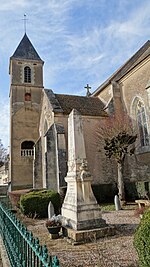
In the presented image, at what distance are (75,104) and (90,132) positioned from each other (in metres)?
2.71

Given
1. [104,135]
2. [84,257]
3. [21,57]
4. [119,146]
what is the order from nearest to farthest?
[84,257] → [119,146] → [104,135] → [21,57]

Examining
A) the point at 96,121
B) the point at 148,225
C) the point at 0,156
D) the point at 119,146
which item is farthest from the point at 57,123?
the point at 0,156

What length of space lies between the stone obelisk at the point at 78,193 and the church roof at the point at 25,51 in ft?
68.8

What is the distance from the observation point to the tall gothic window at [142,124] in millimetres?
13989

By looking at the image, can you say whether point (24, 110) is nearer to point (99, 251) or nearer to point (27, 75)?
point (27, 75)

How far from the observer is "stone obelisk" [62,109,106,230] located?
225 inches

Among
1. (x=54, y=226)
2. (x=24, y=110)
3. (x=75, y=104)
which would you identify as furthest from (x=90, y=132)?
(x=24, y=110)

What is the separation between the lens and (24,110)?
2320 centimetres

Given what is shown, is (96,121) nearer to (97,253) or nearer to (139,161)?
(139,161)

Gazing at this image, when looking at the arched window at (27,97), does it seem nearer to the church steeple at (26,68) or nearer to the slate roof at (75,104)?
the church steeple at (26,68)

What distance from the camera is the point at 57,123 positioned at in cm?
1430

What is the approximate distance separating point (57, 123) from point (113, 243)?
10.1 metres

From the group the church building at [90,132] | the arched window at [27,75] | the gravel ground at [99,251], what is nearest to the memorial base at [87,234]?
the gravel ground at [99,251]

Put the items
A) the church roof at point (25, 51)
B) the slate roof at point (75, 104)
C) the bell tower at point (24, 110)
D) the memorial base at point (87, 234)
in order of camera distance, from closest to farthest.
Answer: the memorial base at point (87, 234)
the slate roof at point (75, 104)
the bell tower at point (24, 110)
the church roof at point (25, 51)
